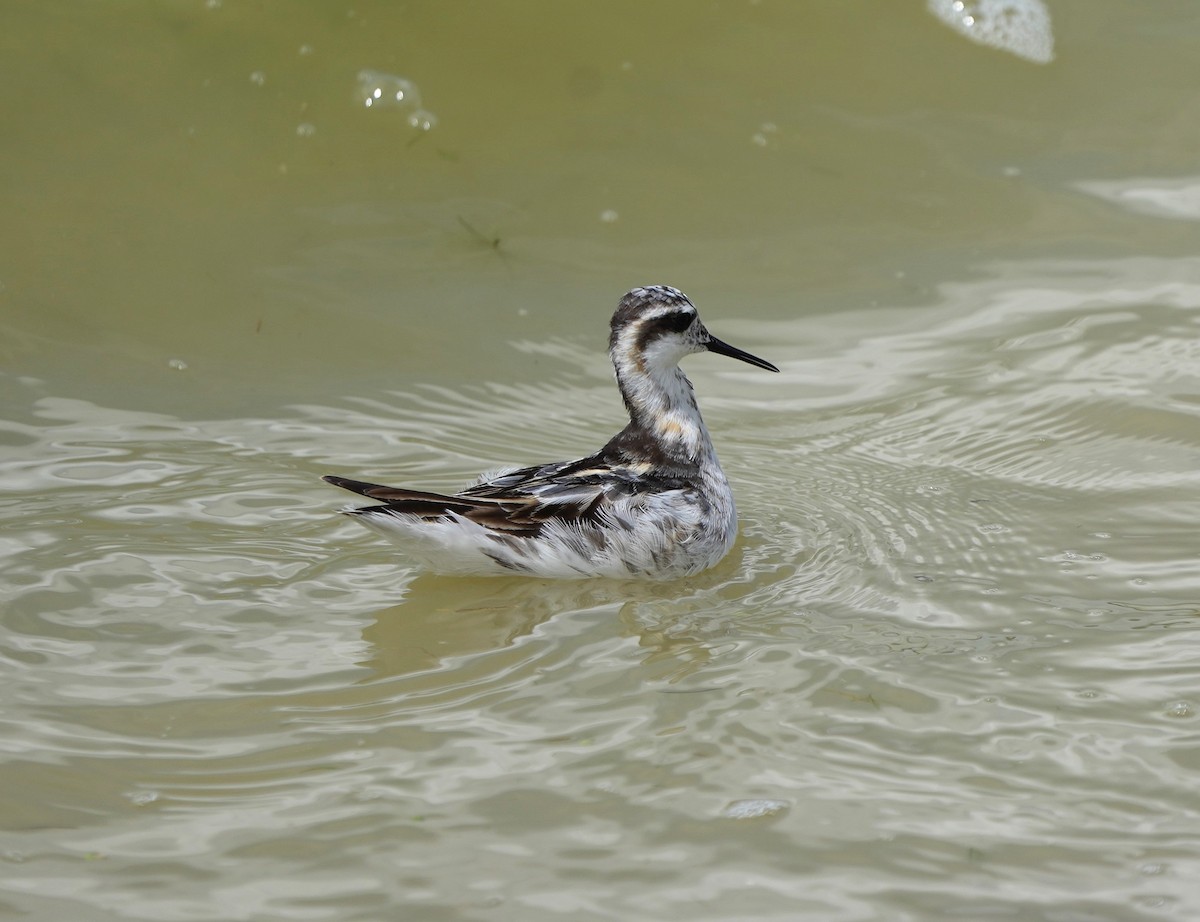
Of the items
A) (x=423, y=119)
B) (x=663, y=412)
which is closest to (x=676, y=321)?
(x=663, y=412)

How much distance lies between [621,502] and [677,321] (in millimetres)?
1039

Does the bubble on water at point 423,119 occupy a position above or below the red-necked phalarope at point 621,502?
above

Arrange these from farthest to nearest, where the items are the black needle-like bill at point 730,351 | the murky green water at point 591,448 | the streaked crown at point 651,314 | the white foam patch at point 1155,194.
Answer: the white foam patch at point 1155,194 < the black needle-like bill at point 730,351 < the streaked crown at point 651,314 < the murky green water at point 591,448

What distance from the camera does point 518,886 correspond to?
13.9ft

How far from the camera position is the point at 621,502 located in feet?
21.1

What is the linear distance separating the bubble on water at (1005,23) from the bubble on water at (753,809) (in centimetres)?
720

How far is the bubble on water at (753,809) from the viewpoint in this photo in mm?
4531

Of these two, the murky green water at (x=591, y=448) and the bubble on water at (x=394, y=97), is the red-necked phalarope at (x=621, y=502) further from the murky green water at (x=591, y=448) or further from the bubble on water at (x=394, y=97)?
the bubble on water at (x=394, y=97)

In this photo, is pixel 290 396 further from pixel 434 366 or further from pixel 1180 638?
pixel 1180 638

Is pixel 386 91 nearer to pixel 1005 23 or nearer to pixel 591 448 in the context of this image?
pixel 591 448

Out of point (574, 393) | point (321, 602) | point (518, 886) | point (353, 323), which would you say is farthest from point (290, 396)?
point (518, 886)

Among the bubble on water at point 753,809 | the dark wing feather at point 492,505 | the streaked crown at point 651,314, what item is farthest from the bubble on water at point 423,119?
the bubble on water at point 753,809

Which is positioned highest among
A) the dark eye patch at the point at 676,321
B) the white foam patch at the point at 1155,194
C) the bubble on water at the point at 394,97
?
the bubble on water at the point at 394,97

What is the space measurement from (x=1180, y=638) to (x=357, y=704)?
122 inches
